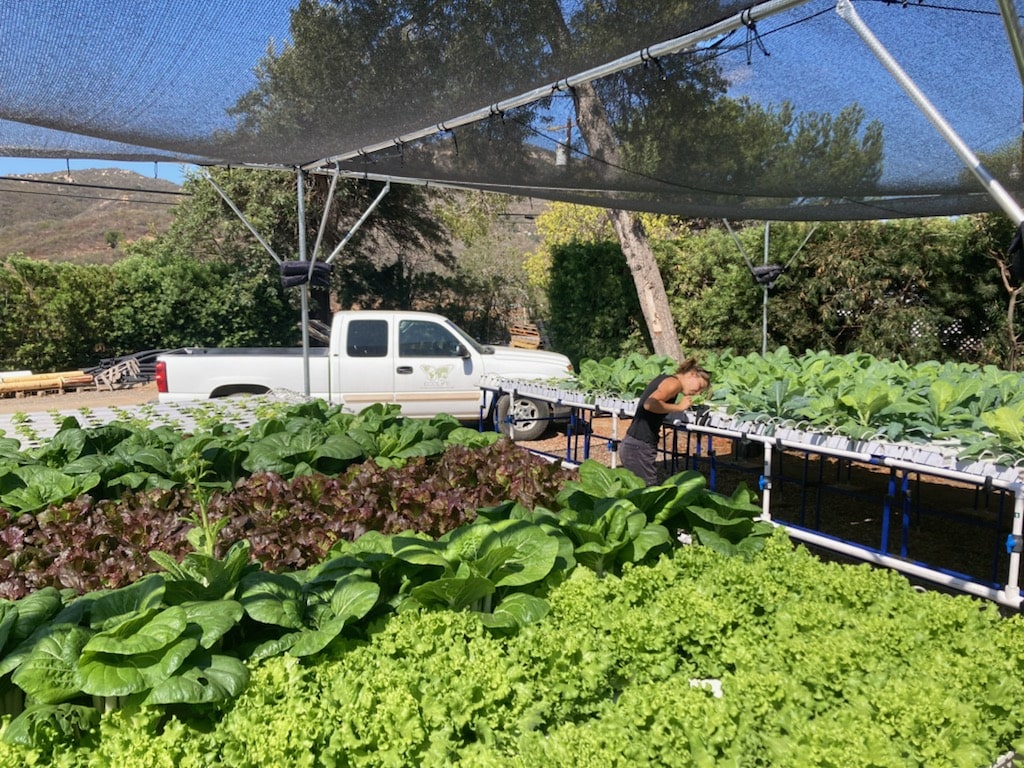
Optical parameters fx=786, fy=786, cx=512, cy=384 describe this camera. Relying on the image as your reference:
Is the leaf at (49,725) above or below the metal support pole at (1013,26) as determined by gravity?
below

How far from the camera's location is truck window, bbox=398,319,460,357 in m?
9.76

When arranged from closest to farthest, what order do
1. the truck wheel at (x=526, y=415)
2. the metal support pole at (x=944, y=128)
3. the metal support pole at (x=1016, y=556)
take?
the metal support pole at (x=944, y=128) < the metal support pole at (x=1016, y=556) < the truck wheel at (x=526, y=415)

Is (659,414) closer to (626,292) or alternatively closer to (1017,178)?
(1017,178)

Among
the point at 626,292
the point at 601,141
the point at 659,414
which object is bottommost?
the point at 659,414

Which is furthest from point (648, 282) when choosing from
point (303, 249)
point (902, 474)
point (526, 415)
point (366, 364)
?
point (902, 474)

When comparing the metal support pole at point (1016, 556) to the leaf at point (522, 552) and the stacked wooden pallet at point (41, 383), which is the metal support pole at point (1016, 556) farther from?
the stacked wooden pallet at point (41, 383)

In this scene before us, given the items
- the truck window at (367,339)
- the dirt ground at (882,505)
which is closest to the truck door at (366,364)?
the truck window at (367,339)

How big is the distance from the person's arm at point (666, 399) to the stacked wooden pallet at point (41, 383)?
13141 mm

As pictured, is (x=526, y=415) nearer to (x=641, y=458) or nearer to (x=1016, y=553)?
(x=641, y=458)

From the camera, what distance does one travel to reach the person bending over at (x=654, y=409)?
217 inches

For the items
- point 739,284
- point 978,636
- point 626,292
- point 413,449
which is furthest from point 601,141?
point 626,292

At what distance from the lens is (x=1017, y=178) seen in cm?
488

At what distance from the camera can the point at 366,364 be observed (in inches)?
378

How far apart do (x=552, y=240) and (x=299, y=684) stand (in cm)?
2299
